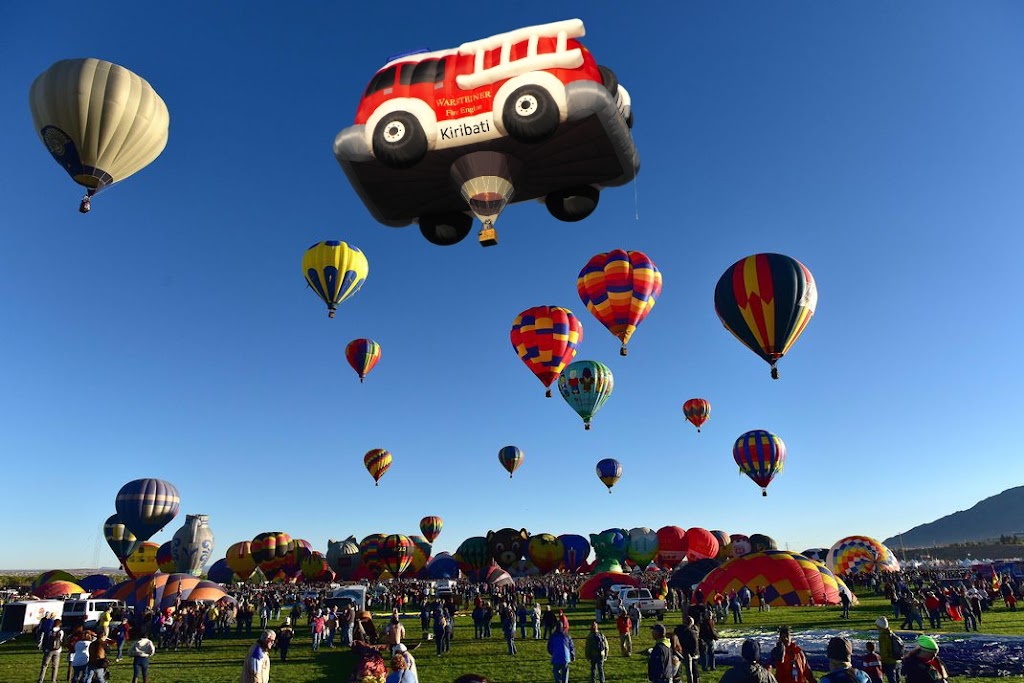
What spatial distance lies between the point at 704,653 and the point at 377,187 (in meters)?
11.4

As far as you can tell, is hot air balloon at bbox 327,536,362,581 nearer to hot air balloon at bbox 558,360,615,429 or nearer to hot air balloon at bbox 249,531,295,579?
hot air balloon at bbox 249,531,295,579

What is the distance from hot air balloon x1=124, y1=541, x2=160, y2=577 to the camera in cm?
5306

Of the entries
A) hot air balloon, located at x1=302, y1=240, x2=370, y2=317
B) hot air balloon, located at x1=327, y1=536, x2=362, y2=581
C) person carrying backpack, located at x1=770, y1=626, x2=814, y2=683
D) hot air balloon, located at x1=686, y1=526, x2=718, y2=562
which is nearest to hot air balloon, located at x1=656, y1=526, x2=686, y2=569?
hot air balloon, located at x1=686, y1=526, x2=718, y2=562

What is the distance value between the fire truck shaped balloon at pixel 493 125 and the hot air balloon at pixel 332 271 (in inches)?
603

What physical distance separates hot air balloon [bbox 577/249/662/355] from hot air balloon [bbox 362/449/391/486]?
30093 mm

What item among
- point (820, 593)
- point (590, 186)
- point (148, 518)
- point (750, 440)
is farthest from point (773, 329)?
point (148, 518)

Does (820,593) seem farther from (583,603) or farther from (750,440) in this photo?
(750,440)

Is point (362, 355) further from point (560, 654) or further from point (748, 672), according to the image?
point (748, 672)

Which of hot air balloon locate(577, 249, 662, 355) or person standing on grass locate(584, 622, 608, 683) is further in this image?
hot air balloon locate(577, 249, 662, 355)

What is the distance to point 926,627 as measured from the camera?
19484 mm

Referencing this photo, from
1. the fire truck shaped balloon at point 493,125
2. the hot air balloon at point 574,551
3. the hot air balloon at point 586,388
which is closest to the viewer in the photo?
the fire truck shaped balloon at point 493,125

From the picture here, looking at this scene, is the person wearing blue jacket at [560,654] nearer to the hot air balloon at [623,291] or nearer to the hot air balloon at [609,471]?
the hot air balloon at [623,291]

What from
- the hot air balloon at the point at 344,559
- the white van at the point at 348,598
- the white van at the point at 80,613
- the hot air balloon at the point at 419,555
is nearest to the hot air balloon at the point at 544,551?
the hot air balloon at the point at 419,555

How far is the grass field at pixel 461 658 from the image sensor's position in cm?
1358
